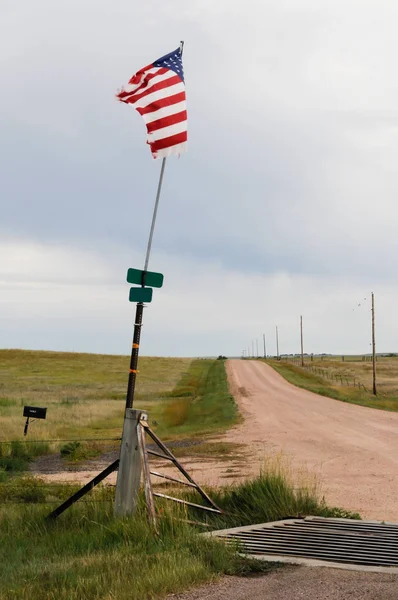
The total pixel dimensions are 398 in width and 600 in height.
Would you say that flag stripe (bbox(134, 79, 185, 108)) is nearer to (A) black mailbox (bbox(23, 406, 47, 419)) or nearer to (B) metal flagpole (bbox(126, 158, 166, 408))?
(B) metal flagpole (bbox(126, 158, 166, 408))

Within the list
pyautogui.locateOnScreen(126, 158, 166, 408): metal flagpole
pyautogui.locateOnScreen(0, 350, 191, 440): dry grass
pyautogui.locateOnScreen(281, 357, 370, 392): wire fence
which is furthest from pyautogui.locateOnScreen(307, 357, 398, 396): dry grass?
pyautogui.locateOnScreen(126, 158, 166, 408): metal flagpole

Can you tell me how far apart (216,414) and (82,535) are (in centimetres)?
2490

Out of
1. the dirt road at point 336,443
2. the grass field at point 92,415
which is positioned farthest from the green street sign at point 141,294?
the grass field at point 92,415

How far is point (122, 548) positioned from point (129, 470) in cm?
126

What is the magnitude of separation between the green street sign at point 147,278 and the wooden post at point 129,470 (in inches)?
59.0

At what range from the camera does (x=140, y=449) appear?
877 cm

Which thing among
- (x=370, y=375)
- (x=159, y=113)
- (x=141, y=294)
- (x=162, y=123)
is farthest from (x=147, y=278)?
(x=370, y=375)

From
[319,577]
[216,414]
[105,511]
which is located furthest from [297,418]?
[319,577]

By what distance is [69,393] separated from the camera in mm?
51781

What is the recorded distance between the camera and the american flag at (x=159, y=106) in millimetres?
9688

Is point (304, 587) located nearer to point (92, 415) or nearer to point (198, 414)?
point (92, 415)

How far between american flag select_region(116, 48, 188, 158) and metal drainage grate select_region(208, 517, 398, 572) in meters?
4.60

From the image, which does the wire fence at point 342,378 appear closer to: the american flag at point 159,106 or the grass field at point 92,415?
the grass field at point 92,415

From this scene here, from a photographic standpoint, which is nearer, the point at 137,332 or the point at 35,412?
the point at 137,332
